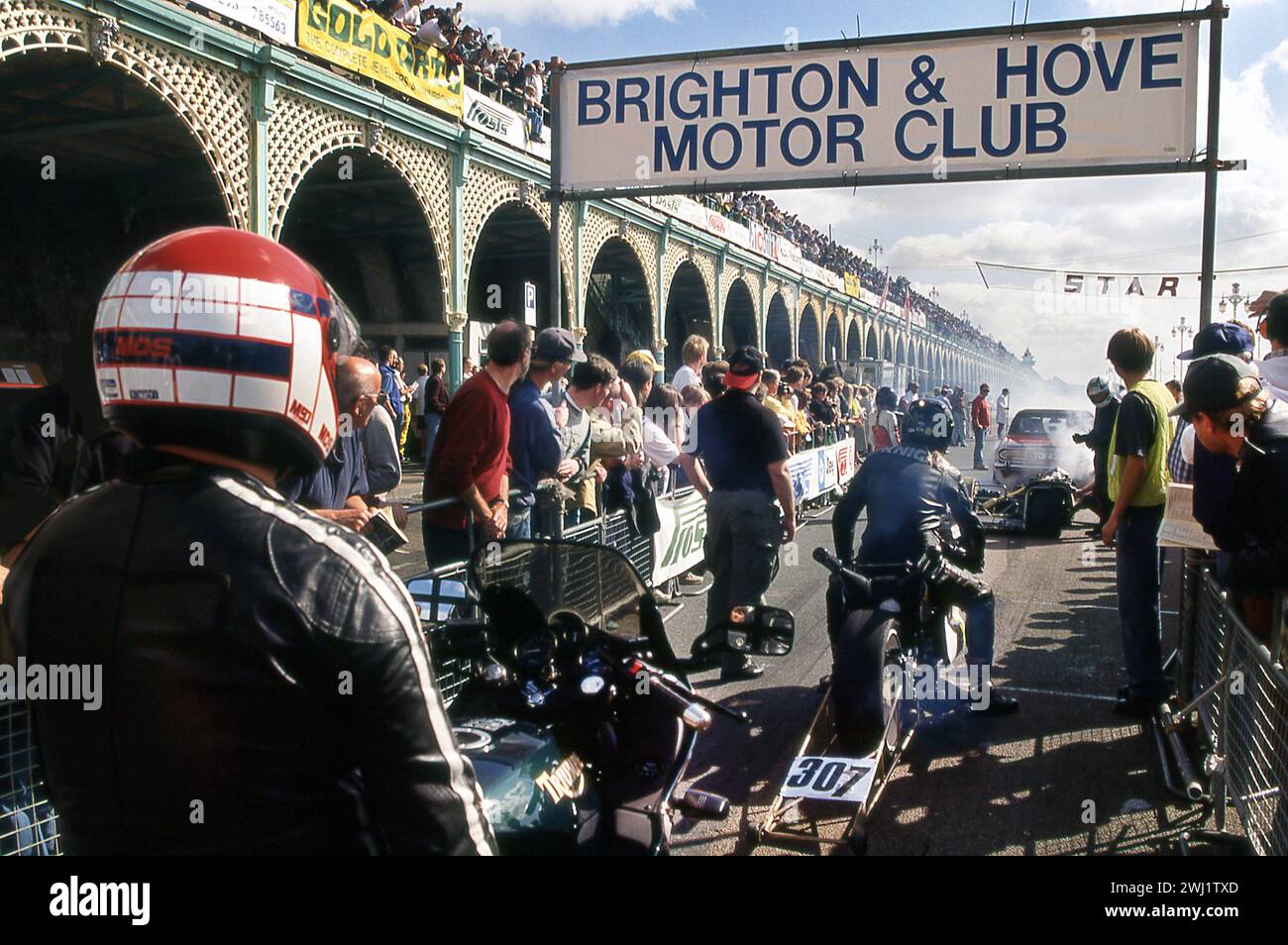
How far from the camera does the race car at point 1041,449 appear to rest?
13.9 meters

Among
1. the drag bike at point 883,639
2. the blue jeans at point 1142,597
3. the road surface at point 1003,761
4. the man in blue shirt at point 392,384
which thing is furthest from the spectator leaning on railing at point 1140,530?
the man in blue shirt at point 392,384

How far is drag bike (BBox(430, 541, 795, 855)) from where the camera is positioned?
2.05 m

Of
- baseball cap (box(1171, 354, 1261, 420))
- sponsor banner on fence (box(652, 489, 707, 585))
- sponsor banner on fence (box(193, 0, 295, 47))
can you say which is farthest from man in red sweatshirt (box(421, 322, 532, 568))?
sponsor banner on fence (box(193, 0, 295, 47))

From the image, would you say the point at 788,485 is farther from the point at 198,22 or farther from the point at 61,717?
the point at 198,22

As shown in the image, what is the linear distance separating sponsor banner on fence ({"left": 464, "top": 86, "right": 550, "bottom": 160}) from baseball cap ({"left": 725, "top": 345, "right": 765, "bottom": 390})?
1103cm

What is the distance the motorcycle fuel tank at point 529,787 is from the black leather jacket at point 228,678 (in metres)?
0.63

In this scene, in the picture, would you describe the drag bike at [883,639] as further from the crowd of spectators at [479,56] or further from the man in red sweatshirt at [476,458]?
the crowd of spectators at [479,56]

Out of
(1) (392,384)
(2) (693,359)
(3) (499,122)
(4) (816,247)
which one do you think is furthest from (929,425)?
(4) (816,247)

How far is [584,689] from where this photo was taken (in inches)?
83.6

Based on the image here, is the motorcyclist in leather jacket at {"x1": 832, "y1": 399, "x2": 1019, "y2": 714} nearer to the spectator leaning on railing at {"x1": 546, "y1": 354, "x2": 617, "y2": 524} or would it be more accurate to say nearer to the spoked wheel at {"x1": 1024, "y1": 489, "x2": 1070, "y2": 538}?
the spectator leaning on railing at {"x1": 546, "y1": 354, "x2": 617, "y2": 524}

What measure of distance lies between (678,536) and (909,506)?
3.38 metres

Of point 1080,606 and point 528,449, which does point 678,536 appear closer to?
point 528,449

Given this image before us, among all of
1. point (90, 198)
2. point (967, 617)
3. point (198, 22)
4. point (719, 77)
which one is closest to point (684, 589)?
point (967, 617)

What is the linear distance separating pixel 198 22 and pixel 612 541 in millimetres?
8360
